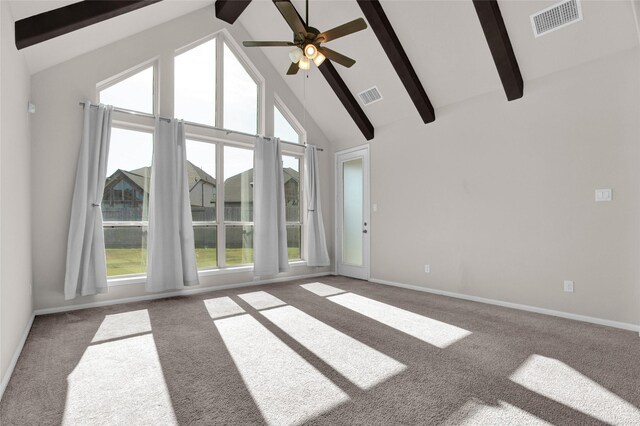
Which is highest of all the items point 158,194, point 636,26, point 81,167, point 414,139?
point 636,26

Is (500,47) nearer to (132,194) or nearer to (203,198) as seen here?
(203,198)

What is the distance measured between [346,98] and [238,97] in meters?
1.82

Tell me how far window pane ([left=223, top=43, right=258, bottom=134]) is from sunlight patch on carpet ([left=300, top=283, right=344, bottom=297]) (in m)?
2.77

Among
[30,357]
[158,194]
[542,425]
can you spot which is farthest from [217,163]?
[542,425]

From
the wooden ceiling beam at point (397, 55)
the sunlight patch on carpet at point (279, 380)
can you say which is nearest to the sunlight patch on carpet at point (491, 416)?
Result: the sunlight patch on carpet at point (279, 380)

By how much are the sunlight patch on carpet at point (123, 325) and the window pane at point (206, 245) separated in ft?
4.42

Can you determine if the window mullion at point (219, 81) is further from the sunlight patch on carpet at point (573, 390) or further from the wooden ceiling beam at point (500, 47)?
the sunlight patch on carpet at point (573, 390)

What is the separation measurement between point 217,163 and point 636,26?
522 cm

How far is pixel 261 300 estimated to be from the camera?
456 cm

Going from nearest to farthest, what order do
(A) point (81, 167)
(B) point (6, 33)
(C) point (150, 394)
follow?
(C) point (150, 394) < (B) point (6, 33) < (A) point (81, 167)

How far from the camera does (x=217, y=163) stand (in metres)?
5.42

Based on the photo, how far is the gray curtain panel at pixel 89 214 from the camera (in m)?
3.95

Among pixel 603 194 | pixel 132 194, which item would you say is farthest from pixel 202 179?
pixel 603 194

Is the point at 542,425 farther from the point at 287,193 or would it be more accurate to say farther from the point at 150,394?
the point at 287,193
